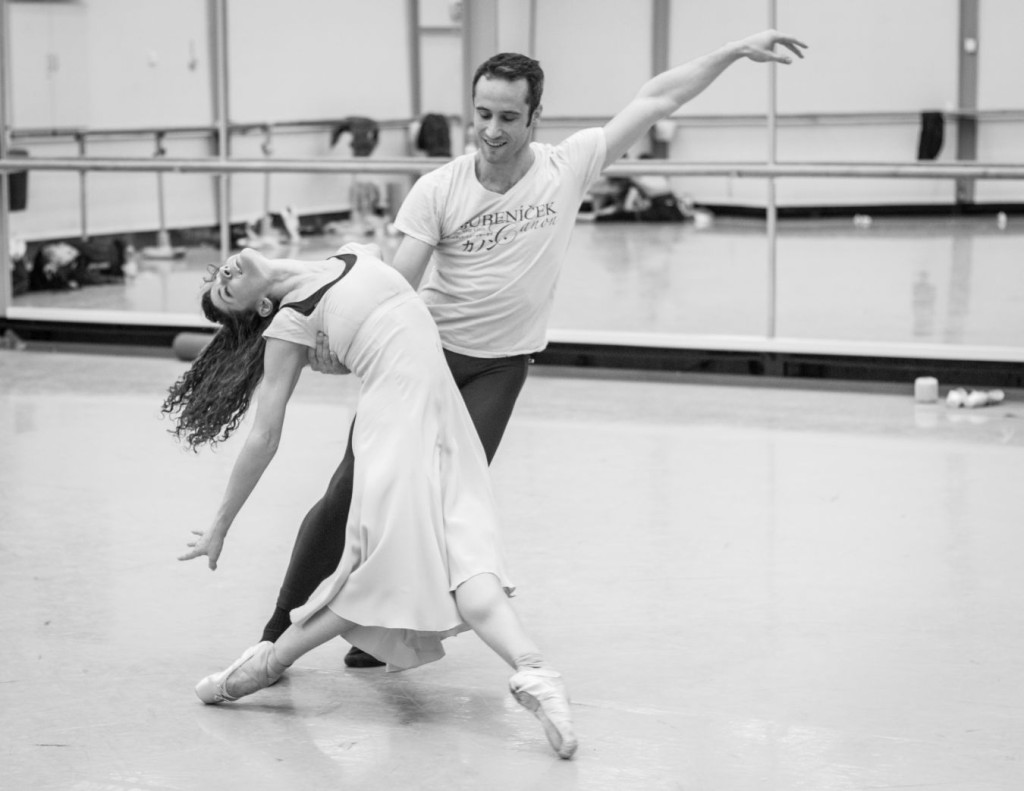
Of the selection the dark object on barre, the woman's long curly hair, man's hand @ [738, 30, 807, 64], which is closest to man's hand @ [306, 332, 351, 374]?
the woman's long curly hair

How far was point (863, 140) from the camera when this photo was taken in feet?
58.9

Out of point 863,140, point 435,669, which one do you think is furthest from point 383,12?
point 435,669

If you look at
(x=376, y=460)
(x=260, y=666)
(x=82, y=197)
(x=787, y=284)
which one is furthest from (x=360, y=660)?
(x=82, y=197)

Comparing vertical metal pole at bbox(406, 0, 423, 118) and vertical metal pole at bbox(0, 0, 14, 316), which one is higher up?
vertical metal pole at bbox(406, 0, 423, 118)

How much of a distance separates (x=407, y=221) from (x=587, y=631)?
1.26 m

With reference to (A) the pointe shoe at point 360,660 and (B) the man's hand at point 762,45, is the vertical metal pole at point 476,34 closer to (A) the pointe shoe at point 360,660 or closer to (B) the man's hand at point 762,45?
(B) the man's hand at point 762,45

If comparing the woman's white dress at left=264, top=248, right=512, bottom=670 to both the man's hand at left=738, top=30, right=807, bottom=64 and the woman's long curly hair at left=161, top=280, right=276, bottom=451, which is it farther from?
the man's hand at left=738, top=30, right=807, bottom=64

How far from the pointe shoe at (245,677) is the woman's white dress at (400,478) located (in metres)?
0.17

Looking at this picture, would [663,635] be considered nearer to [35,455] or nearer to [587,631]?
[587,631]

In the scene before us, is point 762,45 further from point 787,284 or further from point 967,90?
point 967,90

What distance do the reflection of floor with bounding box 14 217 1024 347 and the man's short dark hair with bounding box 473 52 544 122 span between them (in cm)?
491

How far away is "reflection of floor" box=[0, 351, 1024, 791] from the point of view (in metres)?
3.31

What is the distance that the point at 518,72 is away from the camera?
3.67 m

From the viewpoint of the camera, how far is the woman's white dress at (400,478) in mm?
3393
